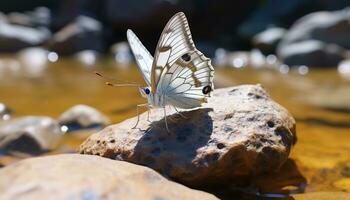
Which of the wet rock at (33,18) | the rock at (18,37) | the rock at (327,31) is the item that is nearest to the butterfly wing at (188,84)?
the rock at (327,31)

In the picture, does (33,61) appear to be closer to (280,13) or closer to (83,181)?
(280,13)

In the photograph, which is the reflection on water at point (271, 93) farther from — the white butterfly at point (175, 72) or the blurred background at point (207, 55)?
the white butterfly at point (175, 72)

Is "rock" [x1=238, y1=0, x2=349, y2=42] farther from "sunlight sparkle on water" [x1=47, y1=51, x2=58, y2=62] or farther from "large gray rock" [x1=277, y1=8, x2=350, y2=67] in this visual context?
"sunlight sparkle on water" [x1=47, y1=51, x2=58, y2=62]

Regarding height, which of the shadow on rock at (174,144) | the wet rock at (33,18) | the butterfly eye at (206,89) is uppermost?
the wet rock at (33,18)

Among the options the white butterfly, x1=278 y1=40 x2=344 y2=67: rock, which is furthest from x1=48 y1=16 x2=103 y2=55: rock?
the white butterfly

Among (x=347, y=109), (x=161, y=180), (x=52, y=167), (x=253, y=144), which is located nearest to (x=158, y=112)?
(x=253, y=144)

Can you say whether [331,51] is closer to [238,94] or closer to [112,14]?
[112,14]
